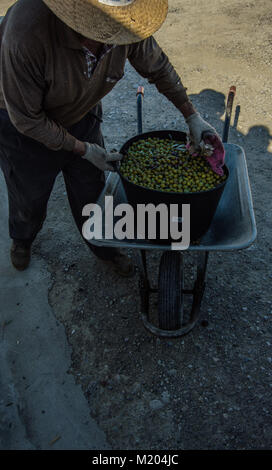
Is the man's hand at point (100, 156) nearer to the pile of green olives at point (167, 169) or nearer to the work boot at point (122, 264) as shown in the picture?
the pile of green olives at point (167, 169)

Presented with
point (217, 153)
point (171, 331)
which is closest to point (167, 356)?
point (171, 331)

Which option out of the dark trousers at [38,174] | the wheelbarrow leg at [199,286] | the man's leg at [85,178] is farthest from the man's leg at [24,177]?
the wheelbarrow leg at [199,286]

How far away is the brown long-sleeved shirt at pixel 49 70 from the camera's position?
184 centimetres

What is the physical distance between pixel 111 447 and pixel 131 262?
144cm

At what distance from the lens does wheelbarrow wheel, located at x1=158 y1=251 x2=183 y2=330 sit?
92.7 inches

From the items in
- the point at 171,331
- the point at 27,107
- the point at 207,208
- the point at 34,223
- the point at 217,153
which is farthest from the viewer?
the point at 34,223

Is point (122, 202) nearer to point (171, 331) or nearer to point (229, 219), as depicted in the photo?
point (229, 219)

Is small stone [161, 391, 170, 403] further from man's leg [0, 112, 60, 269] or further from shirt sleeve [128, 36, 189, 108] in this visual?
shirt sleeve [128, 36, 189, 108]

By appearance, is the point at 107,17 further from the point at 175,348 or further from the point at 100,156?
the point at 175,348

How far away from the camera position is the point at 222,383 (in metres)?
2.46

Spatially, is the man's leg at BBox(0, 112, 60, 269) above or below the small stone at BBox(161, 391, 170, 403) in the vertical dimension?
above

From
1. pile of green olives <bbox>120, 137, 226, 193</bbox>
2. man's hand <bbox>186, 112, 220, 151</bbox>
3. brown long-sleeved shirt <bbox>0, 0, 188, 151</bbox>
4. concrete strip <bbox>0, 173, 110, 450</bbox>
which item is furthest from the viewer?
man's hand <bbox>186, 112, 220, 151</bbox>

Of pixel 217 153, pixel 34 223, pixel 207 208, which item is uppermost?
pixel 217 153

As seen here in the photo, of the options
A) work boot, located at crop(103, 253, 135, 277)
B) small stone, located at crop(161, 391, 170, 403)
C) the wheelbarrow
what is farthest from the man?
small stone, located at crop(161, 391, 170, 403)
